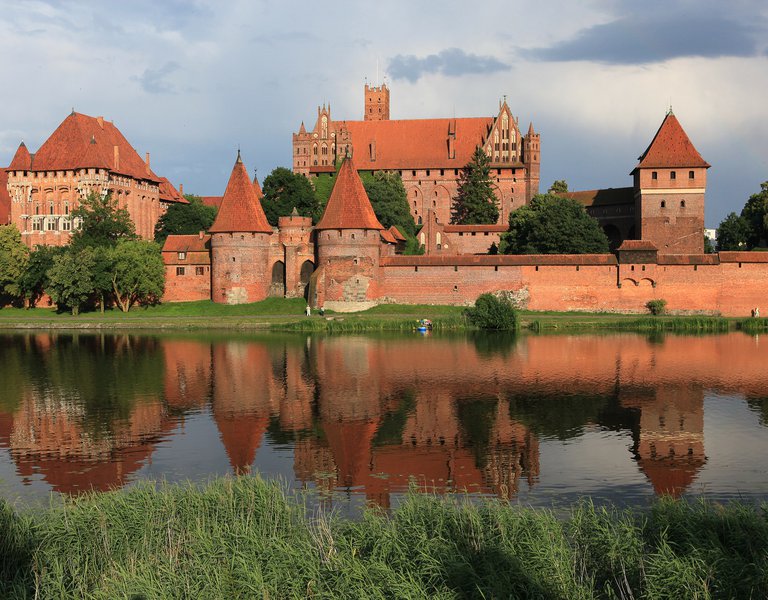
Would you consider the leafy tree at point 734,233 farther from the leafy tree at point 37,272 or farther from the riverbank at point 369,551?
the riverbank at point 369,551

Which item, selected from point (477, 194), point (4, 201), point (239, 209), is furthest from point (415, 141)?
point (4, 201)

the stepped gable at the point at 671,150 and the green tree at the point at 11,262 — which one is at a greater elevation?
the stepped gable at the point at 671,150

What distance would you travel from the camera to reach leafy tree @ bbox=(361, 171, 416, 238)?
5487cm

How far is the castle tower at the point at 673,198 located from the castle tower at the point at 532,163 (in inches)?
587

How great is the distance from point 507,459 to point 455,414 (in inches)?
166

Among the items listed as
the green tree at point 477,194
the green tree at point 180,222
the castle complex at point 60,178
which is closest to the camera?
the castle complex at point 60,178

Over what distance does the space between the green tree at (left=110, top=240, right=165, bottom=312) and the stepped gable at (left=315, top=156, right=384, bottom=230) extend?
352 inches

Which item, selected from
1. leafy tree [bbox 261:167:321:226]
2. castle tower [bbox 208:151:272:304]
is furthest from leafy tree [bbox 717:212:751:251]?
castle tower [bbox 208:151:272:304]

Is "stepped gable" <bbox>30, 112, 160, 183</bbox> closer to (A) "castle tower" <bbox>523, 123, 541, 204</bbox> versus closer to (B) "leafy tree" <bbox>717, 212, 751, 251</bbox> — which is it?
(A) "castle tower" <bbox>523, 123, 541, 204</bbox>

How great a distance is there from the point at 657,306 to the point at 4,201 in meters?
47.1

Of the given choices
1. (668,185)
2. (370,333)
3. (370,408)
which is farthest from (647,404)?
(668,185)

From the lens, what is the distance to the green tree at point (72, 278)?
43500mm

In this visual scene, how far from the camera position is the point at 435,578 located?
886 cm

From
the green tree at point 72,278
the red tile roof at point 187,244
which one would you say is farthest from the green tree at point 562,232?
the green tree at point 72,278
